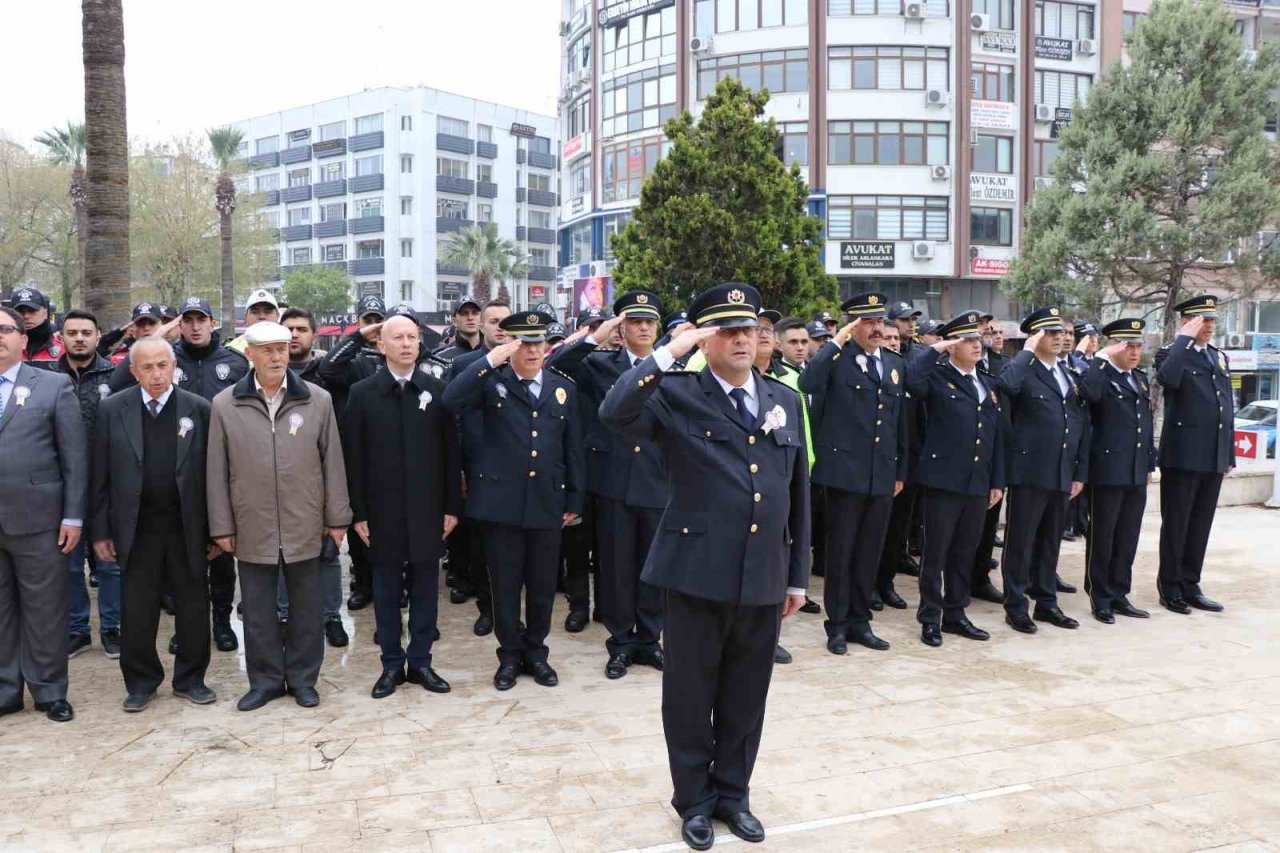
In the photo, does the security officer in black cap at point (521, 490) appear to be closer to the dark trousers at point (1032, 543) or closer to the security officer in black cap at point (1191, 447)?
the dark trousers at point (1032, 543)

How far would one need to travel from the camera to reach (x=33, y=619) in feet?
17.8

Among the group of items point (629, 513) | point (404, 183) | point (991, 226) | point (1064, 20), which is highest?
point (1064, 20)

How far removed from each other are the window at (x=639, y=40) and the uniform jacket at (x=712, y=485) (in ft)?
115

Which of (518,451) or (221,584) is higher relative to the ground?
(518,451)

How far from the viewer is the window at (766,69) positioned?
34781mm

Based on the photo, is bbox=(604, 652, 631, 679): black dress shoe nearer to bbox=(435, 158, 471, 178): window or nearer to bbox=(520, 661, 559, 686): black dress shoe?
bbox=(520, 661, 559, 686): black dress shoe

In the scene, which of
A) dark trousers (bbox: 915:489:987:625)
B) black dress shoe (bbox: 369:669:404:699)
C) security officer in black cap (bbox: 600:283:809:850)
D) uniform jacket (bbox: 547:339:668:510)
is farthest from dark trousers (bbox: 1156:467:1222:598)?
black dress shoe (bbox: 369:669:404:699)

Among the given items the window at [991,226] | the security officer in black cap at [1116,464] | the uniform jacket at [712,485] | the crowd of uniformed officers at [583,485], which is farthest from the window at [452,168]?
the uniform jacket at [712,485]

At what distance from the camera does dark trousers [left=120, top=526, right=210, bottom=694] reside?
551 centimetres

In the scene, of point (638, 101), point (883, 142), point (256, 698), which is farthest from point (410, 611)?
point (638, 101)

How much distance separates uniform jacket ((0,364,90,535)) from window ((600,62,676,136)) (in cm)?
3270

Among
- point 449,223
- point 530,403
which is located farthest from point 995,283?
point 449,223

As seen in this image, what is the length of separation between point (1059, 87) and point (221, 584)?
36639mm

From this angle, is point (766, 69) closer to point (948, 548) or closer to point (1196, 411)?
point (1196, 411)
